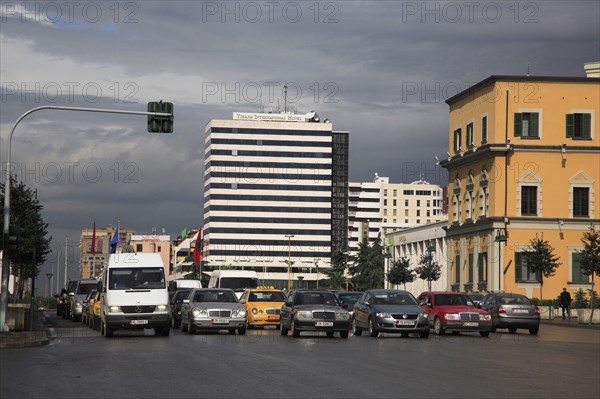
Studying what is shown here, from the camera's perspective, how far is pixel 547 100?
75500mm

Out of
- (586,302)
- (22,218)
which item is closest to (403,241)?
(586,302)

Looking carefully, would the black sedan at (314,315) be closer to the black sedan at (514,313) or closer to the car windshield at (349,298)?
the car windshield at (349,298)

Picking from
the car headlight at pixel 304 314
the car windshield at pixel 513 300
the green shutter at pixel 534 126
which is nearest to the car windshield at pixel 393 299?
the car headlight at pixel 304 314

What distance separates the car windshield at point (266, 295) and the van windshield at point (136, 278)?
7628mm

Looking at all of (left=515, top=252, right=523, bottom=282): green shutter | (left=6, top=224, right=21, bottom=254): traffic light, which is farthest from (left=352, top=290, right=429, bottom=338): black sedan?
(left=515, top=252, right=523, bottom=282): green shutter

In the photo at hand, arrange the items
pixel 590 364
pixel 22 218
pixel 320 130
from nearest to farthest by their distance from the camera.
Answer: pixel 590 364 → pixel 22 218 → pixel 320 130

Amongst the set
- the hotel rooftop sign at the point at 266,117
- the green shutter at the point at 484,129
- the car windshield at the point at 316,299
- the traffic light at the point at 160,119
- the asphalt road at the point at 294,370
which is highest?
the hotel rooftop sign at the point at 266,117

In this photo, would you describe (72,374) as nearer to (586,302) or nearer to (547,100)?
(586,302)

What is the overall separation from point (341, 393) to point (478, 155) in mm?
65072

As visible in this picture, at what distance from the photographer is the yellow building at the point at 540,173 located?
75.2 m

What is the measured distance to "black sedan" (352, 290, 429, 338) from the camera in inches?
1314

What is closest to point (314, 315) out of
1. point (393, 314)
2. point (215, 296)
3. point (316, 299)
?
point (316, 299)

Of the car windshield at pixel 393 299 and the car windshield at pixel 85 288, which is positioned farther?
the car windshield at pixel 85 288

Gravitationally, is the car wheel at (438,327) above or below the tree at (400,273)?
below
